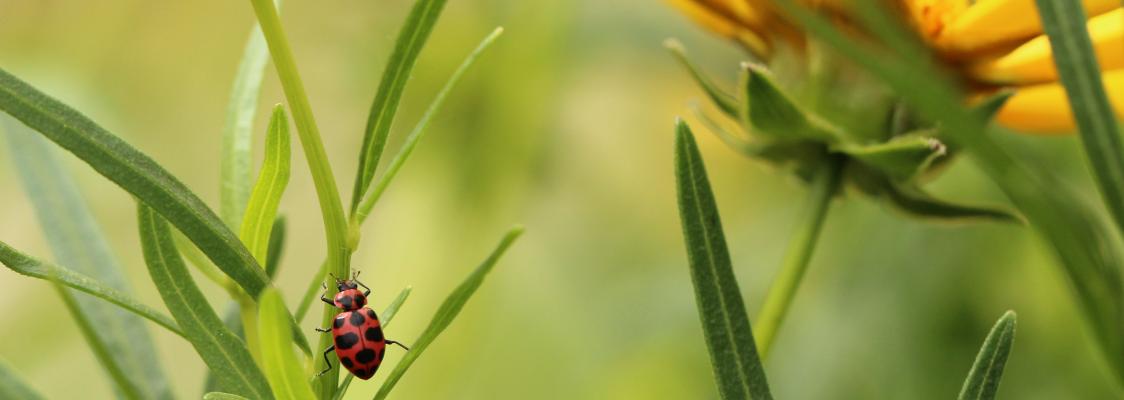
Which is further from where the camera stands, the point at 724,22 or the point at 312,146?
the point at 724,22

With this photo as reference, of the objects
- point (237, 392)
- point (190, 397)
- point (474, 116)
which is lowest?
point (190, 397)

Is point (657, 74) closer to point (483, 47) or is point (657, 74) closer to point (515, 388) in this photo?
point (515, 388)

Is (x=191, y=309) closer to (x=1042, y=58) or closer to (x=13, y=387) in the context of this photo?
(x=13, y=387)

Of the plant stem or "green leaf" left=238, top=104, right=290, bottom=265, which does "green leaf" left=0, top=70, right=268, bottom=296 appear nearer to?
"green leaf" left=238, top=104, right=290, bottom=265

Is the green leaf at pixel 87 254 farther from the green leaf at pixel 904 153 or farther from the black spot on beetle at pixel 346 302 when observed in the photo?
the green leaf at pixel 904 153

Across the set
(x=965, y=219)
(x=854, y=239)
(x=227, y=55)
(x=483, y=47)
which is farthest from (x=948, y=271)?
(x=227, y=55)

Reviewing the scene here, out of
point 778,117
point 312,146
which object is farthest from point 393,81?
point 778,117

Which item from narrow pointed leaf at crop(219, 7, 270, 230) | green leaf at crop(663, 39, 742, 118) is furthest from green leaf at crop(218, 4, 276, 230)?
green leaf at crop(663, 39, 742, 118)
